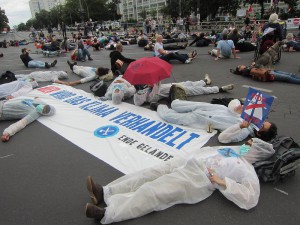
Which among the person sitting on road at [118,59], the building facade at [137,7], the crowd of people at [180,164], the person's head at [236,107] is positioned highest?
the building facade at [137,7]

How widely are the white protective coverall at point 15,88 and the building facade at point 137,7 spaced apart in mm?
86944

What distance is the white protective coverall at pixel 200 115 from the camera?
14.0 ft

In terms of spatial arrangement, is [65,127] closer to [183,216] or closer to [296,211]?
[183,216]

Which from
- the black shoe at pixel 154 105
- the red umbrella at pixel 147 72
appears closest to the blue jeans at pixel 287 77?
the red umbrella at pixel 147 72

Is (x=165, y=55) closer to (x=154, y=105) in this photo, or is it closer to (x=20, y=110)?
(x=154, y=105)

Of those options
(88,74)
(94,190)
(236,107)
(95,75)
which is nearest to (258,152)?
(236,107)

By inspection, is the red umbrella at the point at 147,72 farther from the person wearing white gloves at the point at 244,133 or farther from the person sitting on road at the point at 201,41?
the person sitting on road at the point at 201,41

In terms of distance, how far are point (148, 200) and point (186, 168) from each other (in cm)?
59

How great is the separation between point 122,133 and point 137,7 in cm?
11200

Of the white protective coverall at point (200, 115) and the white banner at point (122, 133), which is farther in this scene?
the white protective coverall at point (200, 115)

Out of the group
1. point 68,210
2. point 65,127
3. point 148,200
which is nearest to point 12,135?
point 65,127

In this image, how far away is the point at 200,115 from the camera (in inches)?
177

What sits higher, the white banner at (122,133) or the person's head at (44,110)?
the person's head at (44,110)

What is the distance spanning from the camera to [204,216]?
260 centimetres
